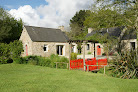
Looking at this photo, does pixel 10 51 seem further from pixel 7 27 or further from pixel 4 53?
pixel 7 27

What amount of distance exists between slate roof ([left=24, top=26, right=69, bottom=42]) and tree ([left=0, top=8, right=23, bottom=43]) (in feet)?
21.9

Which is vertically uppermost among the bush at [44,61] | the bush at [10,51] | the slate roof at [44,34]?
the slate roof at [44,34]

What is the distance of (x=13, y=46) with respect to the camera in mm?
17250

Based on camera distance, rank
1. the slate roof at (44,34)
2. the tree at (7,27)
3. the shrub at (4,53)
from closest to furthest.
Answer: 1. the shrub at (4,53)
2. the slate roof at (44,34)
3. the tree at (7,27)

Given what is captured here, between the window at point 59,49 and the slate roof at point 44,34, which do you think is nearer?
the slate roof at point 44,34

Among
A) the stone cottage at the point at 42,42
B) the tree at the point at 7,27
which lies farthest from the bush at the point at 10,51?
the tree at the point at 7,27

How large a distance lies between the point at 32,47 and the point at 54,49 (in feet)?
14.4

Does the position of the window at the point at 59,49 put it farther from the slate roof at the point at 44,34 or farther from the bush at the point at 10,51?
the bush at the point at 10,51

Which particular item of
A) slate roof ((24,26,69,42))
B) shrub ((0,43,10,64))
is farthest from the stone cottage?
shrub ((0,43,10,64))

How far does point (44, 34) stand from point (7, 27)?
361 inches

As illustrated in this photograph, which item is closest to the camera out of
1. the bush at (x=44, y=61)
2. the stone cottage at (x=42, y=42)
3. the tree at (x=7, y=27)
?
the bush at (x=44, y=61)

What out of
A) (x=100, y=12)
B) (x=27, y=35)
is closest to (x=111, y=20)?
(x=100, y=12)

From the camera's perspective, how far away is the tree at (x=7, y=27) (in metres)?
28.3

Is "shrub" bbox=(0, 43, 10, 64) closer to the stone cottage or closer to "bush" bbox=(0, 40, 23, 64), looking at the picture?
"bush" bbox=(0, 40, 23, 64)
